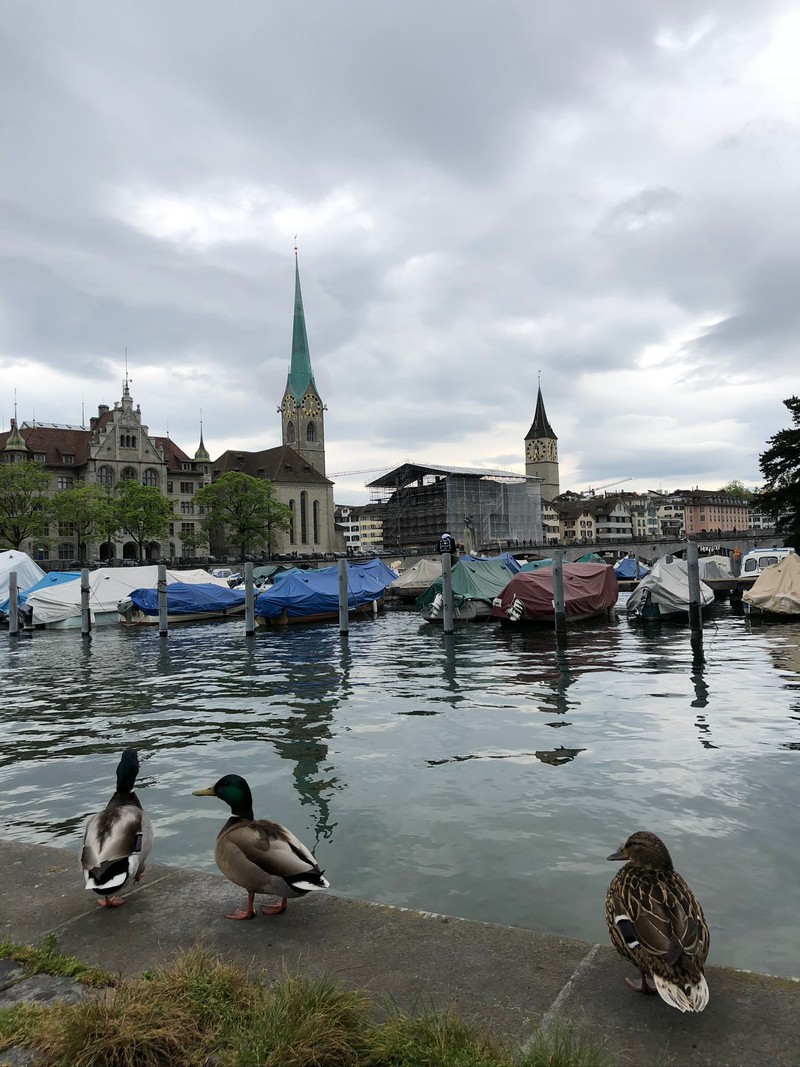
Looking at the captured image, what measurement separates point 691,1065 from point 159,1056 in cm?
222

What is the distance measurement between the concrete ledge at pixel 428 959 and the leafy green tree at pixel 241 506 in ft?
319

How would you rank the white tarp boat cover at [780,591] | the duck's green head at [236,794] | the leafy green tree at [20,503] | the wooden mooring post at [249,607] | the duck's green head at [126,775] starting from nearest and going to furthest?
the duck's green head at [236,794]
the duck's green head at [126,775]
the wooden mooring post at [249,607]
the white tarp boat cover at [780,591]
the leafy green tree at [20,503]

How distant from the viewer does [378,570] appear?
4700 centimetres

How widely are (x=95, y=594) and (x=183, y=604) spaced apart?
20.1ft

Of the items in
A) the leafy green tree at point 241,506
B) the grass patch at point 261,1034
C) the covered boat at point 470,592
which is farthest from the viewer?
the leafy green tree at point 241,506

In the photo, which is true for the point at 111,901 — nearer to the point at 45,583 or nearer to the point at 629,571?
Result: the point at 45,583

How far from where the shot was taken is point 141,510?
290 feet

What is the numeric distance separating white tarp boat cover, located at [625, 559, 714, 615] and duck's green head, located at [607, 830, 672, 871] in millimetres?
30285

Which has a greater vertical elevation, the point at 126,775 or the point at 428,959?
the point at 126,775

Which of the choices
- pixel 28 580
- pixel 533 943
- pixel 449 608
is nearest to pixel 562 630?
pixel 449 608

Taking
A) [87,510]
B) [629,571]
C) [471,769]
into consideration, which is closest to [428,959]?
[471,769]

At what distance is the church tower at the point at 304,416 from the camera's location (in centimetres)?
15288

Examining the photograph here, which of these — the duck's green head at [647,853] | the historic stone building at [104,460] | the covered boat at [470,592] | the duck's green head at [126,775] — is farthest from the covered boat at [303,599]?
the historic stone building at [104,460]

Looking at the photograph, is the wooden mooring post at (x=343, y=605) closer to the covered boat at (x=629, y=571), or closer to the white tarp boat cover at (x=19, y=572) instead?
the white tarp boat cover at (x=19, y=572)
